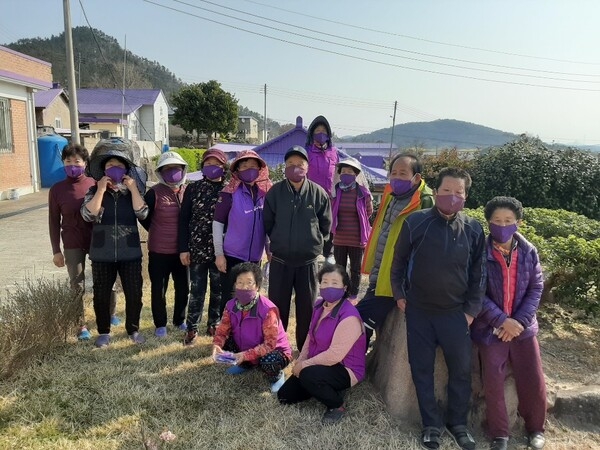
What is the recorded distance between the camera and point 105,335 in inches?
176

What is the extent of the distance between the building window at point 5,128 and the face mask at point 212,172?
11.9m

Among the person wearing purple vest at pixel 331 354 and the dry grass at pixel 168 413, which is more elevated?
the person wearing purple vest at pixel 331 354

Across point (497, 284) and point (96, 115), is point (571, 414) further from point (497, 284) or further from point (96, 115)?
point (96, 115)

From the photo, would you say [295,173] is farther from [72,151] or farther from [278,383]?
[72,151]

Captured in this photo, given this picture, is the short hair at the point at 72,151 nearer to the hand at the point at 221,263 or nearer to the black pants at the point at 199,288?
the black pants at the point at 199,288

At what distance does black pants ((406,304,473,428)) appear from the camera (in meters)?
3.12

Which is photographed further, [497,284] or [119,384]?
[119,384]

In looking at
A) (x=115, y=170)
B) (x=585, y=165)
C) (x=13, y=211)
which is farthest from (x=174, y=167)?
(x=585, y=165)

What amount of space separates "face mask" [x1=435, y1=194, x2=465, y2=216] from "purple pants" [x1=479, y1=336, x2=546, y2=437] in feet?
3.08

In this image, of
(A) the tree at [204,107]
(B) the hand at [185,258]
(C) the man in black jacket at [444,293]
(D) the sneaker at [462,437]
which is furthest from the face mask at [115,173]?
(A) the tree at [204,107]

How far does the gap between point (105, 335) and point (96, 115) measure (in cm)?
3943

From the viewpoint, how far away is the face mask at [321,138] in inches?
204

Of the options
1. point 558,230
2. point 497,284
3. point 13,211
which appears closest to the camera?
point 497,284

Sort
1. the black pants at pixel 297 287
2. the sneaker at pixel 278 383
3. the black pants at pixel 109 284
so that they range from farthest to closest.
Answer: the black pants at pixel 109 284 → the black pants at pixel 297 287 → the sneaker at pixel 278 383
